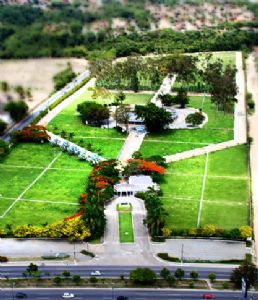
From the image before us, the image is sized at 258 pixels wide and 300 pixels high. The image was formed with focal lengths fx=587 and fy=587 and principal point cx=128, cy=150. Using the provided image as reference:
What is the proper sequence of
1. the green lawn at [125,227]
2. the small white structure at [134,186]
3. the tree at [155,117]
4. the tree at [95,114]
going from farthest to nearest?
the tree at [95,114] → the tree at [155,117] → the small white structure at [134,186] → the green lawn at [125,227]

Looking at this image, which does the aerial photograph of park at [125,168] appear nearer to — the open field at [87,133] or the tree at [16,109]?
the tree at [16,109]

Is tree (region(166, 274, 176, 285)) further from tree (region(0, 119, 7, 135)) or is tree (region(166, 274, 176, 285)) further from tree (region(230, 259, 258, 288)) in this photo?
tree (region(0, 119, 7, 135))

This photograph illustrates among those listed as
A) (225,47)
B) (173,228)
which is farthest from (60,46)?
(173,228)

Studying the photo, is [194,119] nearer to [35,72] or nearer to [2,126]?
[2,126]

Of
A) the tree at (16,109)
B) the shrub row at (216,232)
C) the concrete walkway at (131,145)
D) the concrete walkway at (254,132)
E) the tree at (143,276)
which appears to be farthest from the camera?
the tree at (16,109)

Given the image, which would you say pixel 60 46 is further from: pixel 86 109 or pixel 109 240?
pixel 109 240

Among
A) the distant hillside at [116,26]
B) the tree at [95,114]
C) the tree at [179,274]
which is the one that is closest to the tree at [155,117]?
the tree at [95,114]

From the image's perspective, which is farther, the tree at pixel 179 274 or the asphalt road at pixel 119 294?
the tree at pixel 179 274
